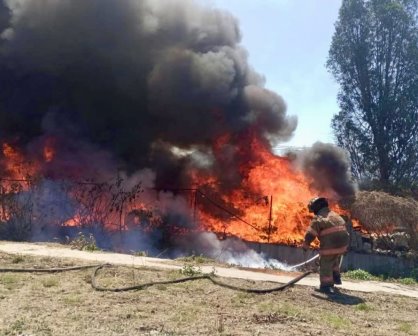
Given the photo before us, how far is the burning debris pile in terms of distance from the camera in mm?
18084

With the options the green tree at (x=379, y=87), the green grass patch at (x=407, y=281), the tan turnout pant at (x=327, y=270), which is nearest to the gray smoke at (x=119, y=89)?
the green tree at (x=379, y=87)

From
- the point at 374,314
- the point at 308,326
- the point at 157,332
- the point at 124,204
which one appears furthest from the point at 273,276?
the point at 124,204

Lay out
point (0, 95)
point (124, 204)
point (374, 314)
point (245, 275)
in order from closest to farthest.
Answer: point (374, 314)
point (245, 275)
point (124, 204)
point (0, 95)

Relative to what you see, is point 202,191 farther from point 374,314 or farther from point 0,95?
point 374,314

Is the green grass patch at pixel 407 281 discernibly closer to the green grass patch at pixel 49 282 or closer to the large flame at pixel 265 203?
the large flame at pixel 265 203

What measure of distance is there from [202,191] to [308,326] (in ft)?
41.8

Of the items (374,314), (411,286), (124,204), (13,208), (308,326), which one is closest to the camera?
(308,326)

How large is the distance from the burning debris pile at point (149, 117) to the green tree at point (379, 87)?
506 cm

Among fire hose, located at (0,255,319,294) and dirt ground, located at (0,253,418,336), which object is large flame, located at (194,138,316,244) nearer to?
fire hose, located at (0,255,319,294)

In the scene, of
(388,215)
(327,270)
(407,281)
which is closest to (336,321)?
(327,270)

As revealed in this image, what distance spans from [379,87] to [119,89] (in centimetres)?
1239

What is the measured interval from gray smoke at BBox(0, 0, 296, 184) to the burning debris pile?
1.6 inches

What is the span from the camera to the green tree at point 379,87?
23.2 m

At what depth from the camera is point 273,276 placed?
977 centimetres
